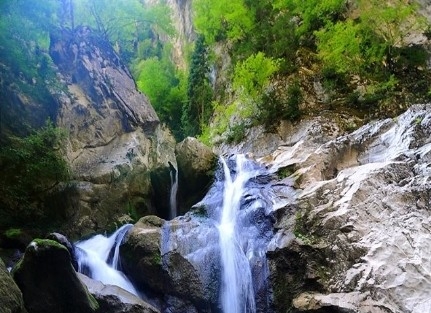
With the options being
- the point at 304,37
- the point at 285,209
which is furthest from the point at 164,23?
the point at 285,209

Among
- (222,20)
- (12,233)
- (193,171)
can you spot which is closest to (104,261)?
(12,233)

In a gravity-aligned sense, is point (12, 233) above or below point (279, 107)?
below

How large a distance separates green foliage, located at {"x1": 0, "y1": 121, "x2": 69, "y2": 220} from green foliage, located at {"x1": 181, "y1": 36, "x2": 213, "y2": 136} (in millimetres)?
14097

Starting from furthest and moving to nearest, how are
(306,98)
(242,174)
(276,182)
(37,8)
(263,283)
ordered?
(306,98), (242,174), (37,8), (276,182), (263,283)

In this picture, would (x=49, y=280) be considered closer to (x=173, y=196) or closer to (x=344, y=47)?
(x=173, y=196)

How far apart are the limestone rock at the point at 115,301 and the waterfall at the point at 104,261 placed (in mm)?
1162

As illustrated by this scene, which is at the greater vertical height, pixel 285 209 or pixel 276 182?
pixel 276 182

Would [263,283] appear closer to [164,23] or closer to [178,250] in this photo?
[178,250]

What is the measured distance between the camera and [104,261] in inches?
376

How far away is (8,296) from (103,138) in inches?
406

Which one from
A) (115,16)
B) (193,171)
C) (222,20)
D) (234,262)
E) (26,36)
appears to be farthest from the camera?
(222,20)

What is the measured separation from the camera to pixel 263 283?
791 cm

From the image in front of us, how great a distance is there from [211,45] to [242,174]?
15.8m

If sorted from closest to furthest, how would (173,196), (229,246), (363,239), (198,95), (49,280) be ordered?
(49,280) → (363,239) → (229,246) → (173,196) → (198,95)
